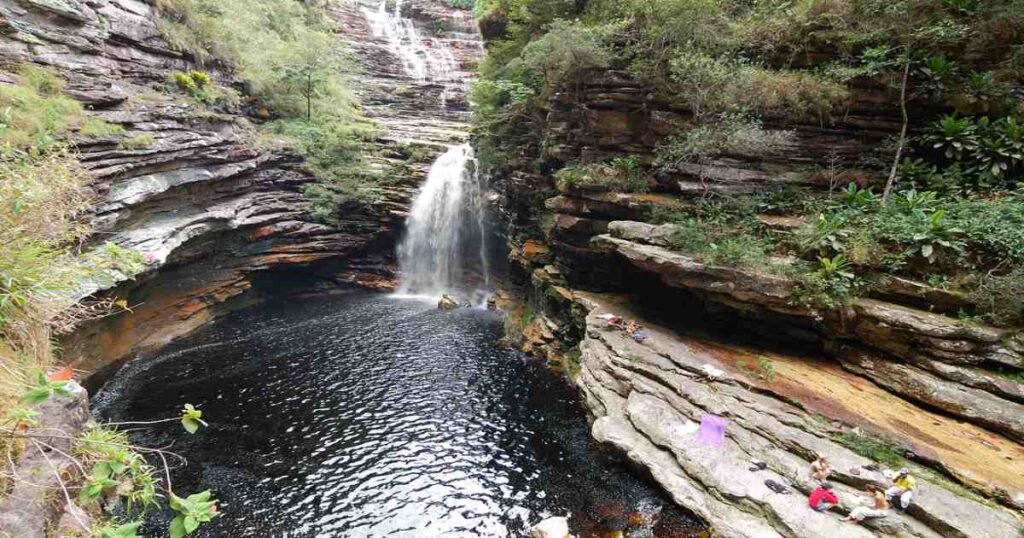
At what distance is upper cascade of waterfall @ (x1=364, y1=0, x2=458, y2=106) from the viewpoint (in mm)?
31953

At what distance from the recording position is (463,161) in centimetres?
2234

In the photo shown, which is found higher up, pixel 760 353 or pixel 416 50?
pixel 416 50

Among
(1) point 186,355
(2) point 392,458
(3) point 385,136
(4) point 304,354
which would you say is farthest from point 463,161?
(2) point 392,458

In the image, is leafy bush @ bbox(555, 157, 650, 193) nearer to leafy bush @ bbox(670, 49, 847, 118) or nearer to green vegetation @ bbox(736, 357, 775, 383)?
leafy bush @ bbox(670, 49, 847, 118)

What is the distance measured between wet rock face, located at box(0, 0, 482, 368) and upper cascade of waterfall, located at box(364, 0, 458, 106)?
901cm

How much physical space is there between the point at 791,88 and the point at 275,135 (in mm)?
19095

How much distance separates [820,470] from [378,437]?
8.14 metres

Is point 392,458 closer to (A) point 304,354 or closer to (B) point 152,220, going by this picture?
(A) point 304,354

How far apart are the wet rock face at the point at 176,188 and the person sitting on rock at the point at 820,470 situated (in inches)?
577

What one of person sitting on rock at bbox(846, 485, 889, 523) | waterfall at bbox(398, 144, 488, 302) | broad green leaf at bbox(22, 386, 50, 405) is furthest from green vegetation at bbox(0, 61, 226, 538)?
waterfall at bbox(398, 144, 488, 302)

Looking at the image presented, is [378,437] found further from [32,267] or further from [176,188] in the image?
[176,188]

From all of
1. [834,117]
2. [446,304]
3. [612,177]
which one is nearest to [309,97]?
[446,304]

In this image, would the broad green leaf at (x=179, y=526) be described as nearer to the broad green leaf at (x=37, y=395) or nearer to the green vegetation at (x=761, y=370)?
the broad green leaf at (x=37, y=395)

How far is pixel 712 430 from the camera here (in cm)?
788
